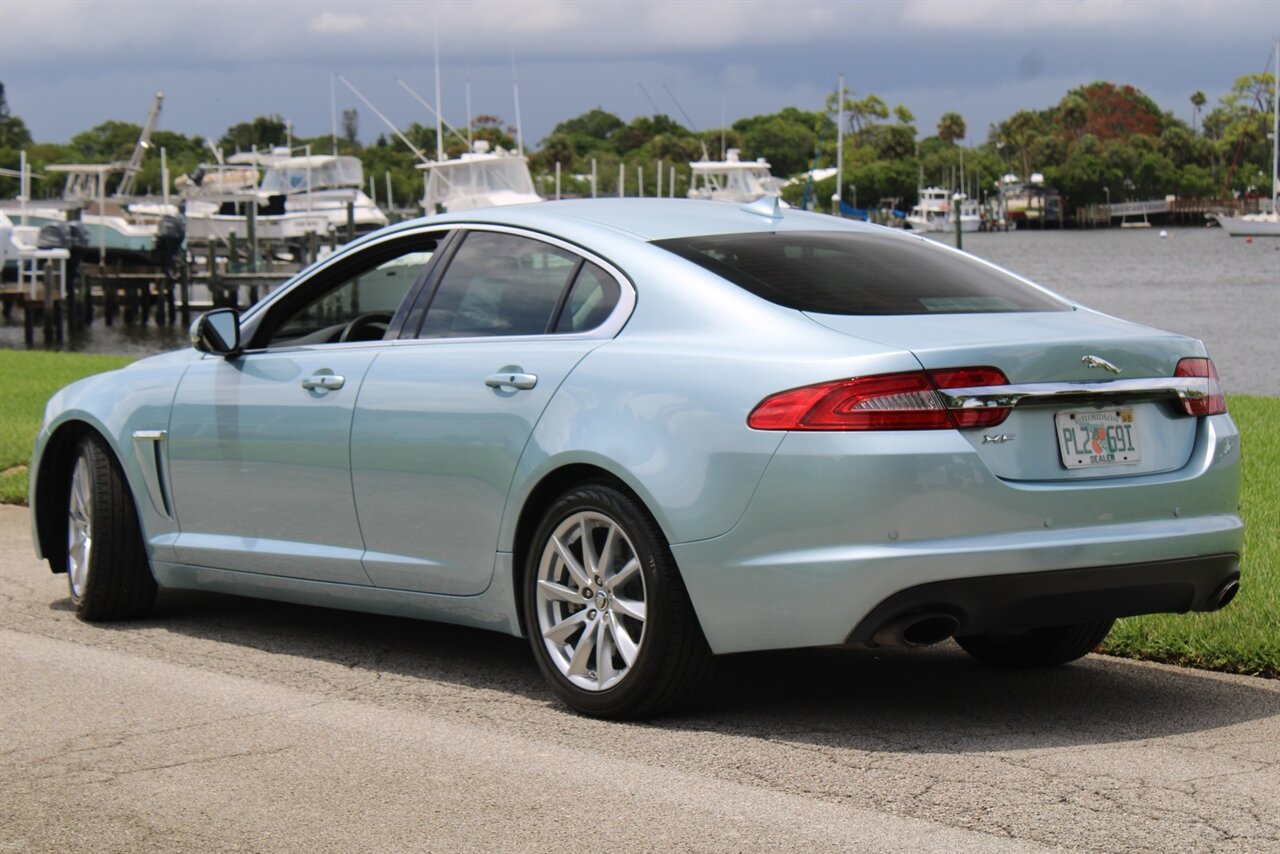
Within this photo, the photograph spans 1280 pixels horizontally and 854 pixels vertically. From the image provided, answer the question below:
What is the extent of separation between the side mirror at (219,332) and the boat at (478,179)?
5609 cm

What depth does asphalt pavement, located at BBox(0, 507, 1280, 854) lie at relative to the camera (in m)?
4.55

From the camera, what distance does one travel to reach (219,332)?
718 cm

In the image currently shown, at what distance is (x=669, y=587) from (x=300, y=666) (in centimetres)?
191

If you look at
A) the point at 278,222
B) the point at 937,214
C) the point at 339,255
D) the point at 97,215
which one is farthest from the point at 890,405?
the point at 937,214

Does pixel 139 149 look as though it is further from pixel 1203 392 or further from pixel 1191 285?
pixel 1203 392

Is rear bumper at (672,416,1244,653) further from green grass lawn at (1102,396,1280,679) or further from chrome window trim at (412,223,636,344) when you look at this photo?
green grass lawn at (1102,396,1280,679)

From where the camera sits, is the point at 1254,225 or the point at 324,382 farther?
the point at 1254,225

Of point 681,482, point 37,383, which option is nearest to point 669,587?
point 681,482

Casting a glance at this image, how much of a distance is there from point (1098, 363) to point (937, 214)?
186 meters

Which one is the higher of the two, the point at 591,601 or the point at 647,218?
the point at 647,218

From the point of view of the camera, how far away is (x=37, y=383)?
21.0 meters

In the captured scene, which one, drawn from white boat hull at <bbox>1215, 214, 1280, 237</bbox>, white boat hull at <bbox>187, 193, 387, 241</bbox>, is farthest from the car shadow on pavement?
white boat hull at <bbox>1215, 214, 1280, 237</bbox>

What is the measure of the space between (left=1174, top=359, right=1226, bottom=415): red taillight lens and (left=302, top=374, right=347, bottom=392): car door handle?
2829mm

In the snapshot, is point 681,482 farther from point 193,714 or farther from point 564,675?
point 193,714
